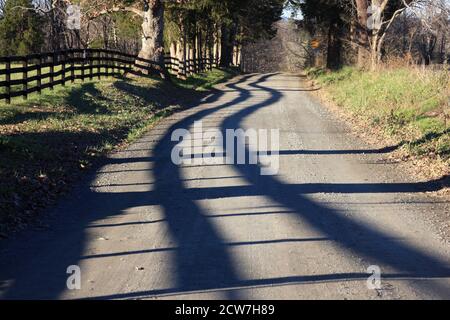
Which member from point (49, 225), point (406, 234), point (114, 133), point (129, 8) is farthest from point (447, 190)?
point (129, 8)

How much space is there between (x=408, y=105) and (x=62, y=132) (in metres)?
10.3

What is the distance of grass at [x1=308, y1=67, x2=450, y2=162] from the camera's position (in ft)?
46.5

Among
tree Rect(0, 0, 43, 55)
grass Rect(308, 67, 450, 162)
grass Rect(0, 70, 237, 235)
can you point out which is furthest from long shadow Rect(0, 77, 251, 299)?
tree Rect(0, 0, 43, 55)

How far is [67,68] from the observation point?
75.7 feet

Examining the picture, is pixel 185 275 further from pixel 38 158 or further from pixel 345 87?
pixel 345 87

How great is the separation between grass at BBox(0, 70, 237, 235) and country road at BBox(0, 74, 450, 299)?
455mm

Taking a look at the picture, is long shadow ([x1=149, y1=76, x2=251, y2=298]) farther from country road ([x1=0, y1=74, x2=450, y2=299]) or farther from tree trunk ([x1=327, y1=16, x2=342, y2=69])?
tree trunk ([x1=327, y1=16, x2=342, y2=69])

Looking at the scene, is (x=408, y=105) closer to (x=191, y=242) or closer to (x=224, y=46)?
(x=191, y=242)

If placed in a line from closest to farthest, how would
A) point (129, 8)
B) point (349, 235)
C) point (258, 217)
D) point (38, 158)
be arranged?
point (349, 235), point (258, 217), point (38, 158), point (129, 8)

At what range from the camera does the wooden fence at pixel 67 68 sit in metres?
18.4

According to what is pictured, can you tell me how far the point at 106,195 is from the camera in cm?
977

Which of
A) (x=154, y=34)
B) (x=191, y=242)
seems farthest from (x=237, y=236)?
(x=154, y=34)
